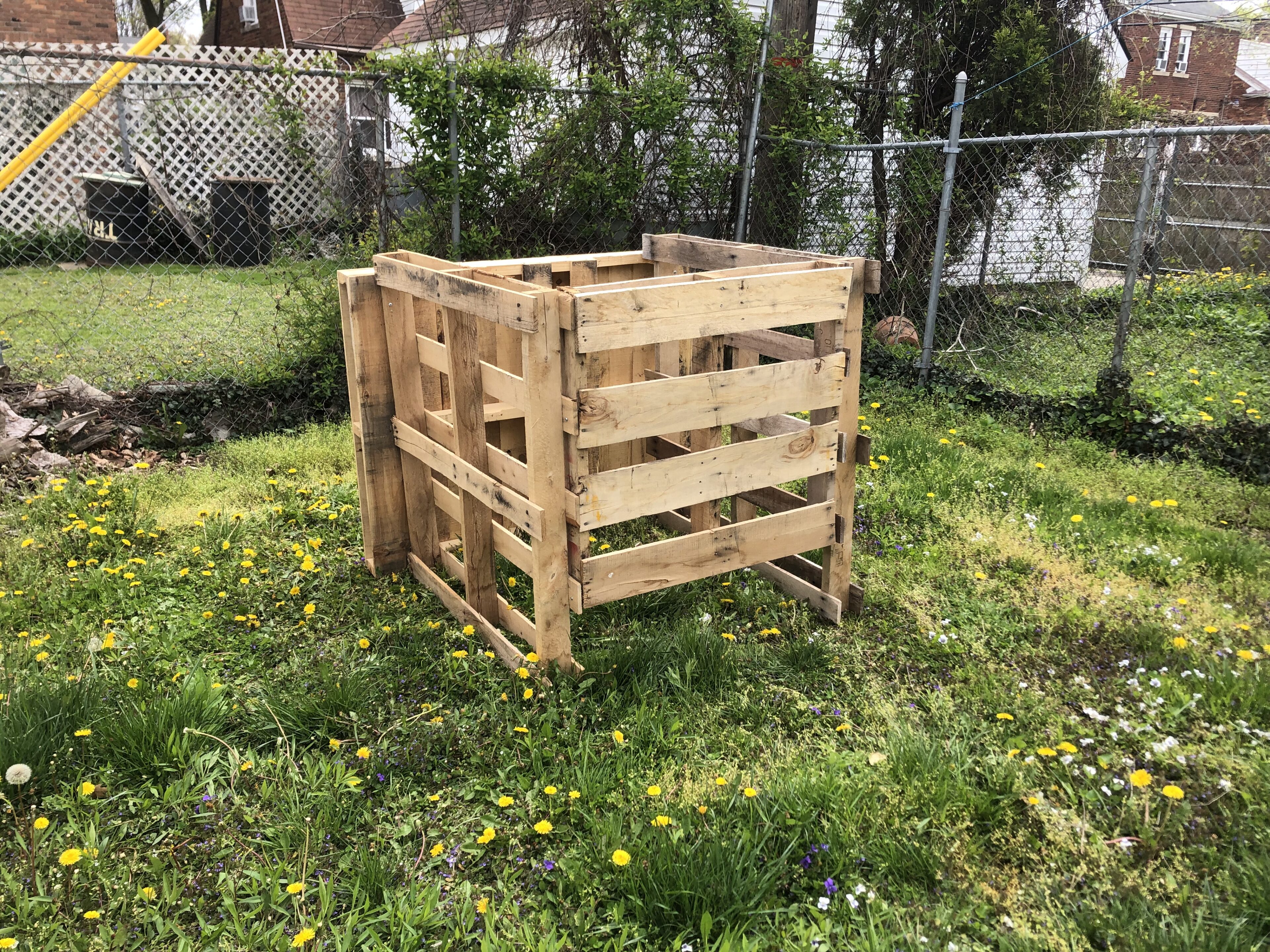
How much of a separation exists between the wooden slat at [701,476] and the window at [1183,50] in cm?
2856

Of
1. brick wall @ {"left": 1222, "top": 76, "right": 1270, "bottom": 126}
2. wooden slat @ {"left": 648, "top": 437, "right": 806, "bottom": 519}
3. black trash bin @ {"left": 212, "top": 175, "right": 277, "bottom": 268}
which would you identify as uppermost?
brick wall @ {"left": 1222, "top": 76, "right": 1270, "bottom": 126}

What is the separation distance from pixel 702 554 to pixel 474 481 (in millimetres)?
881

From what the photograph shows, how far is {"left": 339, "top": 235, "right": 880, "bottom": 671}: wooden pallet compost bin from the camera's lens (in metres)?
2.88

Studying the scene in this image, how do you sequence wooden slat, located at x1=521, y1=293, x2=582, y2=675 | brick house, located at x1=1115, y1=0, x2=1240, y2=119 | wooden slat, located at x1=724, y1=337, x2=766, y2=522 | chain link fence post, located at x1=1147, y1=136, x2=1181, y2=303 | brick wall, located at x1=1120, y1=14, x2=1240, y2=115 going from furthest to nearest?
1. brick wall, located at x1=1120, y1=14, x2=1240, y2=115
2. brick house, located at x1=1115, y1=0, x2=1240, y2=119
3. chain link fence post, located at x1=1147, y1=136, x2=1181, y2=303
4. wooden slat, located at x1=724, y1=337, x2=766, y2=522
5. wooden slat, located at x1=521, y1=293, x2=582, y2=675

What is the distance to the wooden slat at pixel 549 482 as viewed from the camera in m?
2.76

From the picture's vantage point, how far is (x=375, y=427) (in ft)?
12.6

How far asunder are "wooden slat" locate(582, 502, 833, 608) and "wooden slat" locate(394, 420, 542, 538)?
27cm

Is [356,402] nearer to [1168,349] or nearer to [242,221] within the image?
[242,221]

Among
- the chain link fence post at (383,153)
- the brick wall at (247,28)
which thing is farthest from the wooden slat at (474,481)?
the brick wall at (247,28)

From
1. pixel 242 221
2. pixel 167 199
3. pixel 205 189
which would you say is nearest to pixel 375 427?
pixel 167 199

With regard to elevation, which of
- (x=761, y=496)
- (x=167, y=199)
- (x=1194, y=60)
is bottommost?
(x=761, y=496)

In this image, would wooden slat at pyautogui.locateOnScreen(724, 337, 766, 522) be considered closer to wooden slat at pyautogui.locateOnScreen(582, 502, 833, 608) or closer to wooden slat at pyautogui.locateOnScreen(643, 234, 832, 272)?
wooden slat at pyautogui.locateOnScreen(643, 234, 832, 272)

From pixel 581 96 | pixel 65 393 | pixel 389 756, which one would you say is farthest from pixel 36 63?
pixel 389 756

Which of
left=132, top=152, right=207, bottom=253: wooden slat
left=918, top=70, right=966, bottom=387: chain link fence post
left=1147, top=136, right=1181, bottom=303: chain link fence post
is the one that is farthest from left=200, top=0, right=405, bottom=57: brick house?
left=1147, top=136, right=1181, bottom=303: chain link fence post
